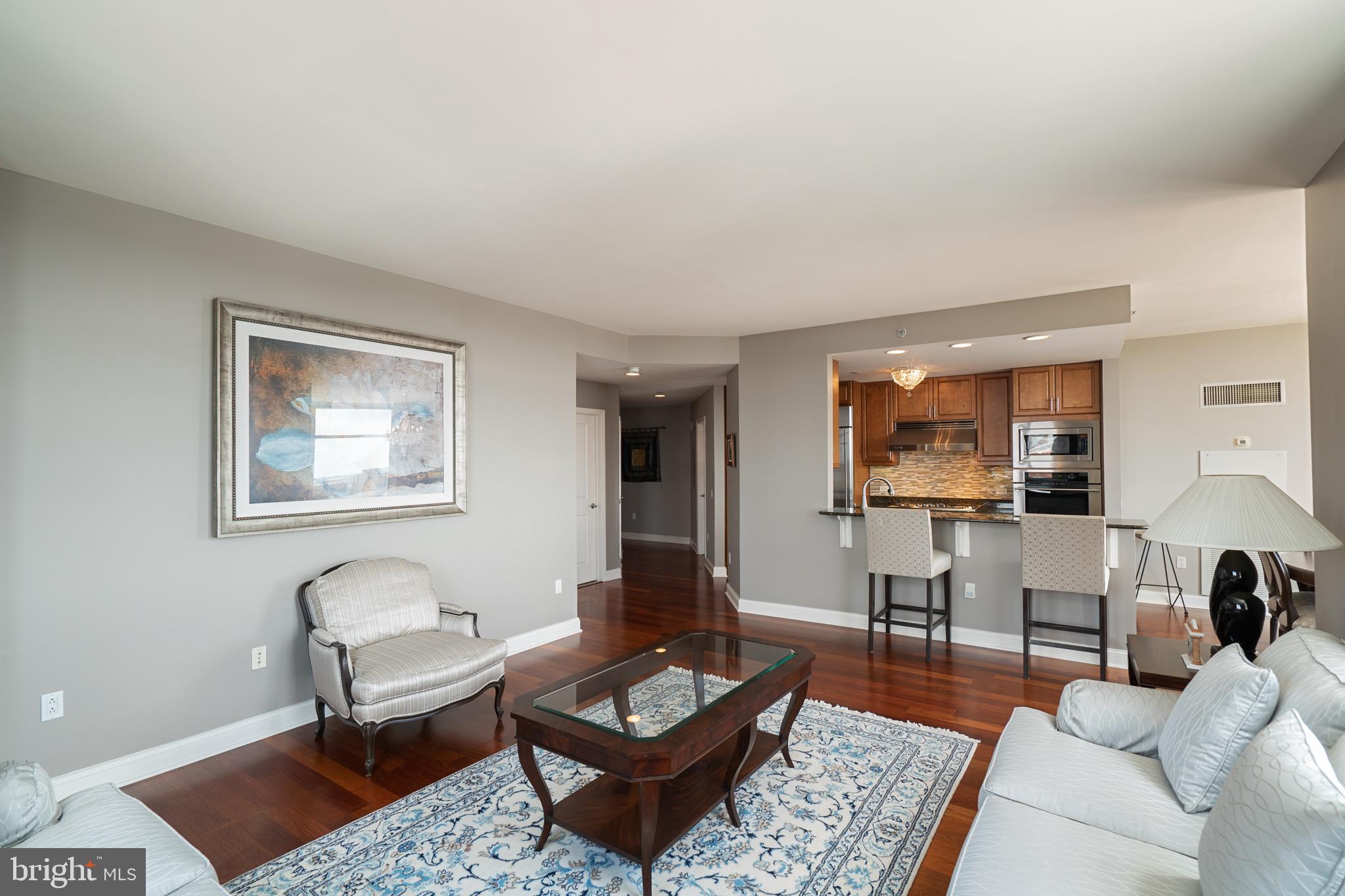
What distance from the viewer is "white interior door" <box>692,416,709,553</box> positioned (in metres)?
8.54

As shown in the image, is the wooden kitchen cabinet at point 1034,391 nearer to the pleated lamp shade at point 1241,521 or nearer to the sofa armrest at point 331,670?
the pleated lamp shade at point 1241,521

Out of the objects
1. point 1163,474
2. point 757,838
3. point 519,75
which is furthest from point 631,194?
point 1163,474

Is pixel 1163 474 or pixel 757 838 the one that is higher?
pixel 1163 474

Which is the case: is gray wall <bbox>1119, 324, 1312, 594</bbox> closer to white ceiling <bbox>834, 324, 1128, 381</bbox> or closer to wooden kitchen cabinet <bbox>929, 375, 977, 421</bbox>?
white ceiling <bbox>834, 324, 1128, 381</bbox>

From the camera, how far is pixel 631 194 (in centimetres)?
270

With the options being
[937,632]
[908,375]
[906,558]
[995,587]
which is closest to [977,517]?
[995,587]

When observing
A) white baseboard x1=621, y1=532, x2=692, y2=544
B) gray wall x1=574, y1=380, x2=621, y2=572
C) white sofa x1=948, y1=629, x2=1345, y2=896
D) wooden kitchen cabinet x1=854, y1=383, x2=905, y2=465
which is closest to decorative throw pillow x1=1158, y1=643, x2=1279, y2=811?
white sofa x1=948, y1=629, x2=1345, y2=896

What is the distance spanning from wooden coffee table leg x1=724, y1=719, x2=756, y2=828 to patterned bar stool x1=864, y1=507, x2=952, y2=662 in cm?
234

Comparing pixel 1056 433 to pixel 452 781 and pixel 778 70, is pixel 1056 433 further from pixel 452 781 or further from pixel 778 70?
pixel 452 781

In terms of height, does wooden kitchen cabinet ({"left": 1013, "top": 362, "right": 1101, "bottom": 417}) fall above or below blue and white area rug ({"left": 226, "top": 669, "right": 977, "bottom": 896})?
above

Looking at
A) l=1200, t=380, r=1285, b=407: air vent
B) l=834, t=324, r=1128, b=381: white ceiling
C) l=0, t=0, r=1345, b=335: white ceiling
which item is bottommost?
l=1200, t=380, r=1285, b=407: air vent

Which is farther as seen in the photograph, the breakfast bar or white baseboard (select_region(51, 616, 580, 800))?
the breakfast bar

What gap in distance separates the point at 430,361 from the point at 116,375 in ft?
5.03

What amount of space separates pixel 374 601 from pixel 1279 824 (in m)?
3.44
